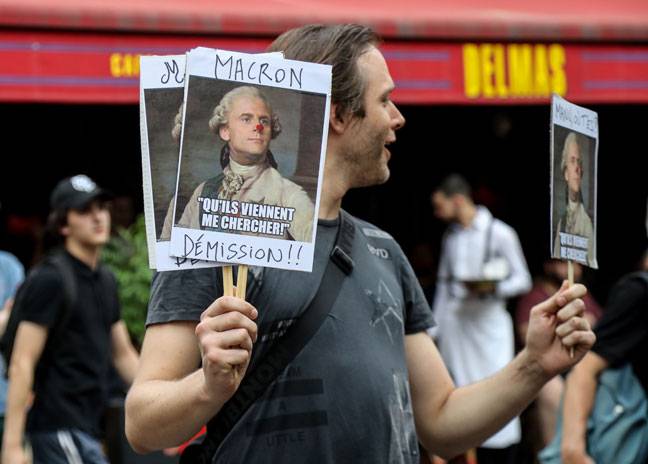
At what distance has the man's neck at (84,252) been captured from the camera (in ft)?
19.3

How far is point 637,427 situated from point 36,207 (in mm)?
6940

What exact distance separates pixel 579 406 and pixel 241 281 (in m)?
2.34

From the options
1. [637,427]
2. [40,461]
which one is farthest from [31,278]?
[637,427]

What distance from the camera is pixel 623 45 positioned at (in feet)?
30.3

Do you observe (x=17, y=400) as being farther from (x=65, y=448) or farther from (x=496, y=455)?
(x=496, y=455)

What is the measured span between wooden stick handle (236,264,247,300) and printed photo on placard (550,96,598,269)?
864mm

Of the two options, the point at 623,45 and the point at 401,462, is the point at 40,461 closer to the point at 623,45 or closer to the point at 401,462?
the point at 401,462

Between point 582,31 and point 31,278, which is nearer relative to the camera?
point 31,278

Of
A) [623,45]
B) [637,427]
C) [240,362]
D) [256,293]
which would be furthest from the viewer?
[623,45]

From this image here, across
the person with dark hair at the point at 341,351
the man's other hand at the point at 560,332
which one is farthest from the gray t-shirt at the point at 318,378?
the man's other hand at the point at 560,332

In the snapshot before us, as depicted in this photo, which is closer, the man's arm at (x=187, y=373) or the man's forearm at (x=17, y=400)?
the man's arm at (x=187, y=373)

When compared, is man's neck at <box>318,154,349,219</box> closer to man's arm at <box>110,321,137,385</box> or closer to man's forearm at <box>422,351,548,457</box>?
man's forearm at <box>422,351,548,457</box>

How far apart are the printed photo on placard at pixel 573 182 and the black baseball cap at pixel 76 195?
3.08 m

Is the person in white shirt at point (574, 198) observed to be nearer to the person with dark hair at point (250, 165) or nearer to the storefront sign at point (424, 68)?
the person with dark hair at point (250, 165)
